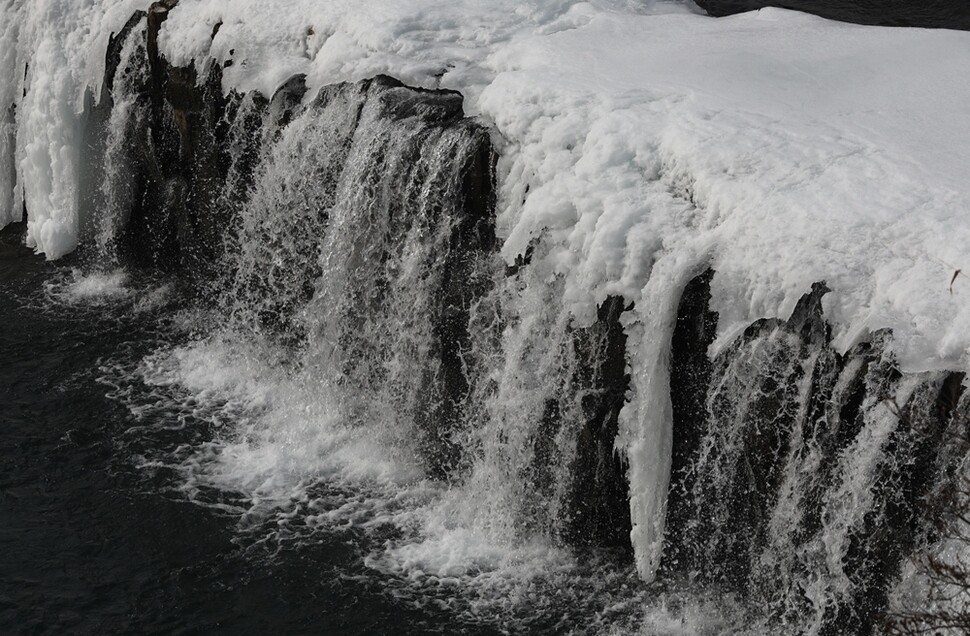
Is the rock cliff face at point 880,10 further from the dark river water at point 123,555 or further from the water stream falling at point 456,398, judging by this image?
the dark river water at point 123,555

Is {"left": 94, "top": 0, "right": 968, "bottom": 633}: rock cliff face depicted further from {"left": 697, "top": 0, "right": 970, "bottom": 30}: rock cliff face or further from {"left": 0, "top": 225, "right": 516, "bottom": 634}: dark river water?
{"left": 0, "top": 225, "right": 516, "bottom": 634}: dark river water

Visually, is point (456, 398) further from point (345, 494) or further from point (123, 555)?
point (123, 555)

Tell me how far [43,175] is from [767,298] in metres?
10.5

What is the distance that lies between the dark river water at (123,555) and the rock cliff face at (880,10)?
8295 mm

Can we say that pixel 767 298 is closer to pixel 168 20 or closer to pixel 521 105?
pixel 521 105

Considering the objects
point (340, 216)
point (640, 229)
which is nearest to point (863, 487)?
point (640, 229)

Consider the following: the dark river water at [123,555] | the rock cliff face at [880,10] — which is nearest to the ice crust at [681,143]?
the rock cliff face at [880,10]

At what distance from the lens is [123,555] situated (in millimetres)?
10703

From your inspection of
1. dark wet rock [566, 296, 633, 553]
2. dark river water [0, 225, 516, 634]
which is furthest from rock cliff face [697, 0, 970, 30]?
dark river water [0, 225, 516, 634]

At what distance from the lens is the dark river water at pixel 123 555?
10.0 meters

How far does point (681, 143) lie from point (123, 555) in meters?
5.85

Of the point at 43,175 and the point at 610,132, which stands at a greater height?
the point at 610,132

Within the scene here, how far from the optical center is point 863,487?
→ 8.63m

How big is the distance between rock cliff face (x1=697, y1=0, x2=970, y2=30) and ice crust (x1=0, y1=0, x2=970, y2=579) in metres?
1.37
